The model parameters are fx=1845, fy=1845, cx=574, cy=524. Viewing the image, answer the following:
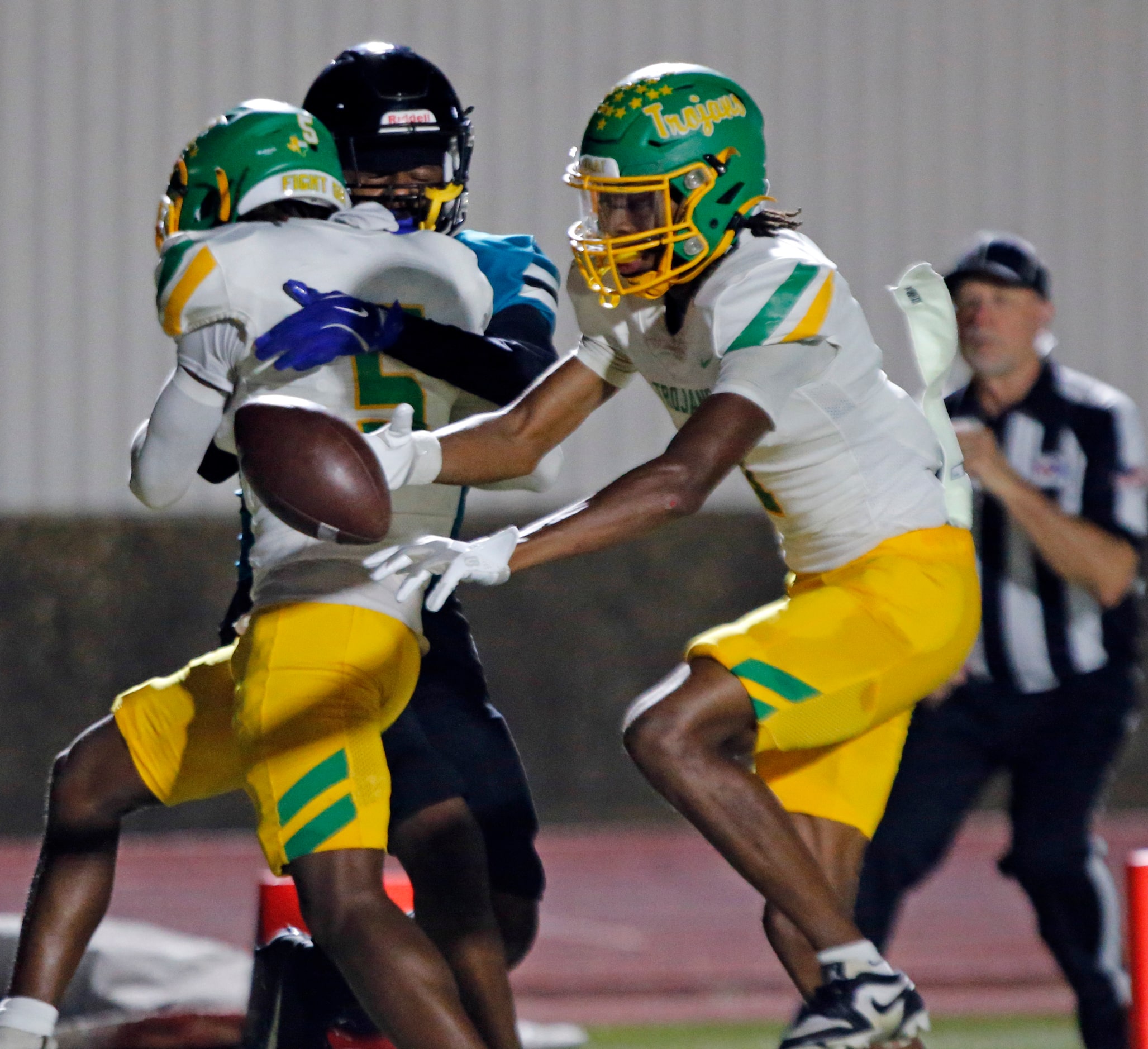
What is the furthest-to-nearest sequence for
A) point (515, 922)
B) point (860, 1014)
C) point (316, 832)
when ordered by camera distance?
point (515, 922) → point (316, 832) → point (860, 1014)

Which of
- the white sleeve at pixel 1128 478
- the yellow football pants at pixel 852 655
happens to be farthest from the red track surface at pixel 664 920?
the yellow football pants at pixel 852 655

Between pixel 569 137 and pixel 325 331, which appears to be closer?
pixel 325 331

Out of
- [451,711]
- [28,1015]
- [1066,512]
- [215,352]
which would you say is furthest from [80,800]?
[1066,512]

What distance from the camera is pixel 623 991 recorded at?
5.41 metres

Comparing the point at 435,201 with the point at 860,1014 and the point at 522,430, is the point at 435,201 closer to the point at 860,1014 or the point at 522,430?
the point at 522,430

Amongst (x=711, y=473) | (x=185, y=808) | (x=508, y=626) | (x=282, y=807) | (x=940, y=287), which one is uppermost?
(x=940, y=287)

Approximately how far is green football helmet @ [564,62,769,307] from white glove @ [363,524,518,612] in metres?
0.54

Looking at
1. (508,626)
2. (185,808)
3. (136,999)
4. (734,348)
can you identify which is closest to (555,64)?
(508,626)

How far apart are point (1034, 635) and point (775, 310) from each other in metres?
1.44

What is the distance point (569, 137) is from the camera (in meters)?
8.42

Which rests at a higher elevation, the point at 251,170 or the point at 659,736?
the point at 251,170

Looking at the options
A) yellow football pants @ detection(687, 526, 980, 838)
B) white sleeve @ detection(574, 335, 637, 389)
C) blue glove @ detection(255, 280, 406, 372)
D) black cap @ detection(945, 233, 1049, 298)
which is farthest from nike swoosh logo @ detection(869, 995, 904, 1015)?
black cap @ detection(945, 233, 1049, 298)

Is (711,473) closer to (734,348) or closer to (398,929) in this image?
(734,348)

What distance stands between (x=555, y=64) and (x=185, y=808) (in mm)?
3732
